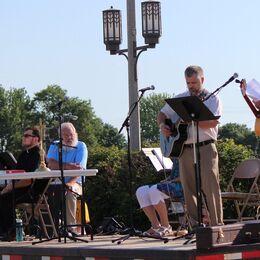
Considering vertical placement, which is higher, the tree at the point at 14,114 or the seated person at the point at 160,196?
the tree at the point at 14,114

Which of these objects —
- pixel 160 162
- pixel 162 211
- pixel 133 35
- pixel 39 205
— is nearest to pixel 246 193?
pixel 160 162

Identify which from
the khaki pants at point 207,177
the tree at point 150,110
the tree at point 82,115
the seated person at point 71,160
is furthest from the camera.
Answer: the tree at point 82,115

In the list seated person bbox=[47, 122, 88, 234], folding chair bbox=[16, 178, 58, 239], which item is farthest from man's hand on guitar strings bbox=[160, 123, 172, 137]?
seated person bbox=[47, 122, 88, 234]

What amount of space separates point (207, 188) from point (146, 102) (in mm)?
79049

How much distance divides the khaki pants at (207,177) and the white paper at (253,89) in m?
0.68

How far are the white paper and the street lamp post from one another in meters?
10.9

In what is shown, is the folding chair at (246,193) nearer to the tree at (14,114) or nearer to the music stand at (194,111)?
the music stand at (194,111)

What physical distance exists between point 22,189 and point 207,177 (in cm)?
286

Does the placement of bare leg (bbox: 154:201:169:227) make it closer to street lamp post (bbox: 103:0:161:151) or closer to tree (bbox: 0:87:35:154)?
street lamp post (bbox: 103:0:161:151)

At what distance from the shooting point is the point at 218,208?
8.86 m

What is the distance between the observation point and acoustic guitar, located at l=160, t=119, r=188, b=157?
8930mm

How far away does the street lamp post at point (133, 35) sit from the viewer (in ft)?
64.9

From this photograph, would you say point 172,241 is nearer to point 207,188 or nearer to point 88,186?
point 207,188

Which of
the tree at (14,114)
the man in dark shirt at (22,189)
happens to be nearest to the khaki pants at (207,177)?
the man in dark shirt at (22,189)
